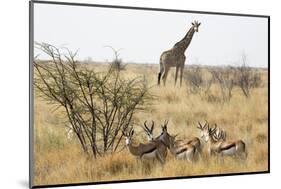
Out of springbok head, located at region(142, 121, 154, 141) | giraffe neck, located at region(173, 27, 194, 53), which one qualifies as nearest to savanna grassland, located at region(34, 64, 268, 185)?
springbok head, located at region(142, 121, 154, 141)

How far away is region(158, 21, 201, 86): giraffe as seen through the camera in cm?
320

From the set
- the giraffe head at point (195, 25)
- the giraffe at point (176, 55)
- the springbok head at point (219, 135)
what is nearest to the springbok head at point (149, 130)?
the giraffe at point (176, 55)

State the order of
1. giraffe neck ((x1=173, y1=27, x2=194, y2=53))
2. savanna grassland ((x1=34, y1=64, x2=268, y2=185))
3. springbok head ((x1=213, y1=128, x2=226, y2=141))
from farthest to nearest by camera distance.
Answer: springbok head ((x1=213, y1=128, x2=226, y2=141)) → giraffe neck ((x1=173, y1=27, x2=194, y2=53)) → savanna grassland ((x1=34, y1=64, x2=268, y2=185))

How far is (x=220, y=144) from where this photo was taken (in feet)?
10.9

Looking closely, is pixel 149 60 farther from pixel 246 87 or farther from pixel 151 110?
pixel 246 87

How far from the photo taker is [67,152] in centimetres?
300

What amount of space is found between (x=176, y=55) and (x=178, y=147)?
0.52 metres

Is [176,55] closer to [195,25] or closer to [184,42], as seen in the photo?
[184,42]

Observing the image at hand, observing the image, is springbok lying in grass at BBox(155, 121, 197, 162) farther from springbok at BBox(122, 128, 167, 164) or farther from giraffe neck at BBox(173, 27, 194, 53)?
giraffe neck at BBox(173, 27, 194, 53)

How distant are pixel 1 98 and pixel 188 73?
3.44 feet

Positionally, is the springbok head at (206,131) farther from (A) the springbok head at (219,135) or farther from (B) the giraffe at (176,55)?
(B) the giraffe at (176,55)

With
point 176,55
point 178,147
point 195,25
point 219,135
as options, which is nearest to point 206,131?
point 219,135

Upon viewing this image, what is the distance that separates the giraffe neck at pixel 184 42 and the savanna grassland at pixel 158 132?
157 mm

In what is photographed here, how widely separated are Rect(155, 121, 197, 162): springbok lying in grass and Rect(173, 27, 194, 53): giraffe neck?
1.38 ft
